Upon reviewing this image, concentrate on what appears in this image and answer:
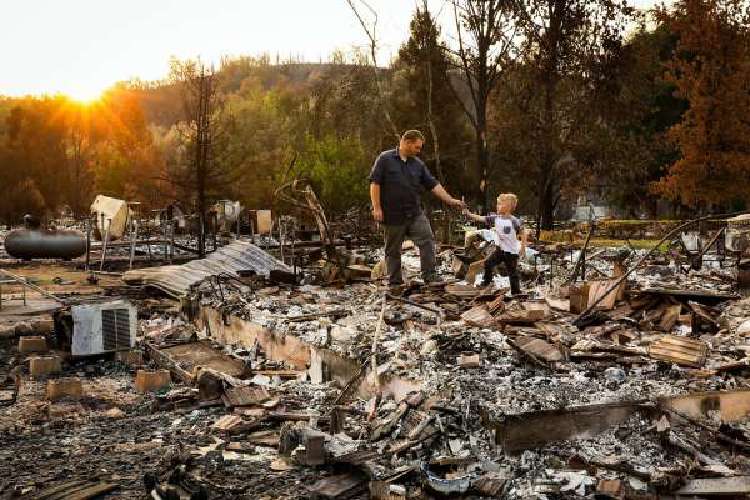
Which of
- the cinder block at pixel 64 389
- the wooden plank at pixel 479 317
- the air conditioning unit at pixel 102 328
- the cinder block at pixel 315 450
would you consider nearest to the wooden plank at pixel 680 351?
the wooden plank at pixel 479 317

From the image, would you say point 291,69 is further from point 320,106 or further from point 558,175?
point 558,175

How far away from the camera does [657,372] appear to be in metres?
5.31

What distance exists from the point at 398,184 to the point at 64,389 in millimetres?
4697

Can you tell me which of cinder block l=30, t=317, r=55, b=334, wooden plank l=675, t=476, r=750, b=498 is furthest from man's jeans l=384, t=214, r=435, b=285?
wooden plank l=675, t=476, r=750, b=498

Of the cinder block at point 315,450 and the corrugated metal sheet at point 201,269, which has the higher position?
the corrugated metal sheet at point 201,269

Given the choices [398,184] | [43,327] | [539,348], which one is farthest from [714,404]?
[43,327]

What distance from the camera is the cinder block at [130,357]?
7.80 meters

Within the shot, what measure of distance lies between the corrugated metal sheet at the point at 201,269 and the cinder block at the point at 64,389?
4.58 meters

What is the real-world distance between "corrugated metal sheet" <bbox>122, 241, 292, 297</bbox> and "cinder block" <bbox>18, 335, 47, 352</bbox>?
288 centimetres

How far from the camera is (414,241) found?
924 centimetres

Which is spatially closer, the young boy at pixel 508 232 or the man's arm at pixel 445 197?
the young boy at pixel 508 232

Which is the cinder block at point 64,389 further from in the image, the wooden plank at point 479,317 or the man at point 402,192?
the man at point 402,192

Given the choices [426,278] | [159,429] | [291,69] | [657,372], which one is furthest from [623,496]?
[291,69]

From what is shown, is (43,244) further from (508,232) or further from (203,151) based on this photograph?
(508,232)
